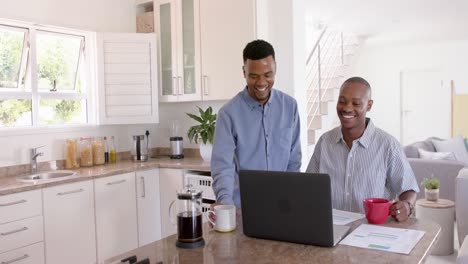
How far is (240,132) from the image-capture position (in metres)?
2.04

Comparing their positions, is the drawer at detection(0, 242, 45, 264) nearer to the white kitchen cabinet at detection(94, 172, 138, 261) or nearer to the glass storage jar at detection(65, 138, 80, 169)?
the white kitchen cabinet at detection(94, 172, 138, 261)

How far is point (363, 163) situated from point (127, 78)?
2841mm

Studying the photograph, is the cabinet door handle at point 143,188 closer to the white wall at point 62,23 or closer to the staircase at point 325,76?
the white wall at point 62,23

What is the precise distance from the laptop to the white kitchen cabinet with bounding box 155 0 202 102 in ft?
8.64

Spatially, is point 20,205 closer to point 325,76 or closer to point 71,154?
point 71,154

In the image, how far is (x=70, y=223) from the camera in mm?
3189

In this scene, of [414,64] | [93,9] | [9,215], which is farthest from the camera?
[414,64]

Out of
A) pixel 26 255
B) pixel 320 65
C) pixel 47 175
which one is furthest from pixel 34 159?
pixel 320 65

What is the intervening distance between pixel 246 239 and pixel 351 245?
348 millimetres

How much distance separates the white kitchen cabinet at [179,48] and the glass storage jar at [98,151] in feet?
2.49

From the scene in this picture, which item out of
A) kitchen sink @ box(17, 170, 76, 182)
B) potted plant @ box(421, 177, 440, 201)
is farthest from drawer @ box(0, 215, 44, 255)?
potted plant @ box(421, 177, 440, 201)

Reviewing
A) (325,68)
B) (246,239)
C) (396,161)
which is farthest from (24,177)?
(325,68)

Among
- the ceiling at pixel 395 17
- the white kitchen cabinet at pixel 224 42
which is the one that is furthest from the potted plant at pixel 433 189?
the ceiling at pixel 395 17

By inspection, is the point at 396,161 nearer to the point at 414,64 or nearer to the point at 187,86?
the point at 187,86
